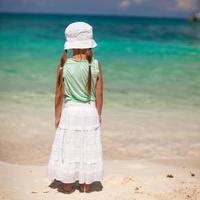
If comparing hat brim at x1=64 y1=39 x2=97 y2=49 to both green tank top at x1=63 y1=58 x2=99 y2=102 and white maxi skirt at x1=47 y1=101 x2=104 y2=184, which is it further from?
white maxi skirt at x1=47 y1=101 x2=104 y2=184

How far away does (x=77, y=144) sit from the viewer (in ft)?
16.1

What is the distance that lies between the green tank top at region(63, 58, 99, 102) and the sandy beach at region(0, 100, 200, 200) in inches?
38.8

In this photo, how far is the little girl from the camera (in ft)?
16.0

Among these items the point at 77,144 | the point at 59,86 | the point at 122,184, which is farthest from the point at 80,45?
the point at 122,184

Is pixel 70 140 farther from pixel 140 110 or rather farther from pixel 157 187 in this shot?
pixel 140 110

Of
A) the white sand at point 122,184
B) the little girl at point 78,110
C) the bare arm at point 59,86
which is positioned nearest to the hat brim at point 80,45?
the little girl at point 78,110

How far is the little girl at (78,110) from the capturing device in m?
4.88

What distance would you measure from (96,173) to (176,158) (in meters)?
2.51

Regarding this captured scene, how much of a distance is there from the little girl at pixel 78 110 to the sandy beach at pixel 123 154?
12.2 inches

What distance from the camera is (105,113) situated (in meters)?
10.8

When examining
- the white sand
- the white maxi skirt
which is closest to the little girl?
the white maxi skirt

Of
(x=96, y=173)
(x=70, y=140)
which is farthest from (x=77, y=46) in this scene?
(x=96, y=173)

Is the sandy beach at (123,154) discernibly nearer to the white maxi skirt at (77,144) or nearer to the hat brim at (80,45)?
the white maxi skirt at (77,144)

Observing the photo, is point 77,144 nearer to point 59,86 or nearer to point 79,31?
point 59,86
